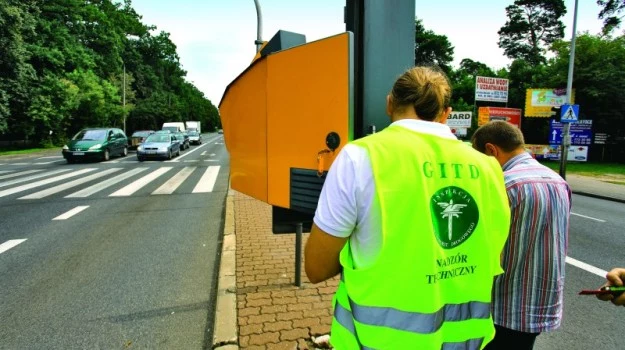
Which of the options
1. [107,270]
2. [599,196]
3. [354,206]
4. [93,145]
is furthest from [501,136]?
[93,145]

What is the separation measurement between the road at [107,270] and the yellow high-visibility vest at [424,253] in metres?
2.46

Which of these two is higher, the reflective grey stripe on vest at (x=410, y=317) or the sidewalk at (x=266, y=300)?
the reflective grey stripe on vest at (x=410, y=317)

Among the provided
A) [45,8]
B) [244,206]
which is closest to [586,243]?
[244,206]

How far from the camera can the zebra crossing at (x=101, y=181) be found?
1105 cm

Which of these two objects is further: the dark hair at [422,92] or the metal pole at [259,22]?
the metal pole at [259,22]

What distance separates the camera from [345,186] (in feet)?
4.08

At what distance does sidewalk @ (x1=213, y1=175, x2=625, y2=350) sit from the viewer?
3.14m

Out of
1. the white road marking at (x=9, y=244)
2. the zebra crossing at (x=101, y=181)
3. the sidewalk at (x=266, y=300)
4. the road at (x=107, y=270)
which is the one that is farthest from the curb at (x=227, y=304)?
the zebra crossing at (x=101, y=181)

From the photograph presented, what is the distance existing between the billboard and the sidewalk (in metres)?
26.5

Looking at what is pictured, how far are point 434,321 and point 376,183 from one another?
47cm

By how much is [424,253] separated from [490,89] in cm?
2396

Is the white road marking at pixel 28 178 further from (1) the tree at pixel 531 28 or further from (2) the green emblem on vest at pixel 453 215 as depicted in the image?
(1) the tree at pixel 531 28

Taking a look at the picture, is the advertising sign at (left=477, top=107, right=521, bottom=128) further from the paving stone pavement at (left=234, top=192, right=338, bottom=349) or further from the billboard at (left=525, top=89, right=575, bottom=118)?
the paving stone pavement at (left=234, top=192, right=338, bottom=349)

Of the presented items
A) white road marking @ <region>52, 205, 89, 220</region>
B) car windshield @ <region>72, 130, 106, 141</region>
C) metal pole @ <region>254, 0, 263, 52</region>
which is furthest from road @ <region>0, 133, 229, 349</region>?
car windshield @ <region>72, 130, 106, 141</region>
